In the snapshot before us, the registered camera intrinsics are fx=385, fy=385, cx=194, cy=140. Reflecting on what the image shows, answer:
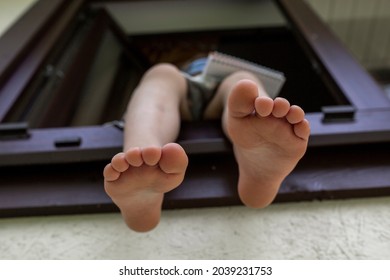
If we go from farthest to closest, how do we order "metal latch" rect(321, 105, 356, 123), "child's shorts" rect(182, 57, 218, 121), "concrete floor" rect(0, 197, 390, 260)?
"child's shorts" rect(182, 57, 218, 121)
"metal latch" rect(321, 105, 356, 123)
"concrete floor" rect(0, 197, 390, 260)

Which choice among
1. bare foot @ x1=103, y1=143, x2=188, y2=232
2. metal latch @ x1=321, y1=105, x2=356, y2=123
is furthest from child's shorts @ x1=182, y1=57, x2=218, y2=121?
bare foot @ x1=103, y1=143, x2=188, y2=232

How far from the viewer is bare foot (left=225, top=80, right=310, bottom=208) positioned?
1.58 feet

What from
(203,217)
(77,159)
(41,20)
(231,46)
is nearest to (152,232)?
(203,217)

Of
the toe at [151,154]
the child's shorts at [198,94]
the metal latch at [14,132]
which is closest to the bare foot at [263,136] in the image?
the toe at [151,154]

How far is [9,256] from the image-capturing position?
24.0 inches

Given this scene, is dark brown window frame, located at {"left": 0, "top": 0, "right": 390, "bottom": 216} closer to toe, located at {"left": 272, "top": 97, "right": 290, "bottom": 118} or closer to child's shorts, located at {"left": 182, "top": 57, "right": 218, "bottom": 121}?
child's shorts, located at {"left": 182, "top": 57, "right": 218, "bottom": 121}

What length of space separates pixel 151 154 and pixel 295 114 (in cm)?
19

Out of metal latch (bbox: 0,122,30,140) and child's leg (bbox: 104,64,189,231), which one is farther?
metal latch (bbox: 0,122,30,140)

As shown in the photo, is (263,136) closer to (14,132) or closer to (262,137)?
(262,137)

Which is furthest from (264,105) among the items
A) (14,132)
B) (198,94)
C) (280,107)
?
(14,132)

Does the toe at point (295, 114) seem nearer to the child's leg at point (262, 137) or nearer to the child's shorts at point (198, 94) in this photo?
the child's leg at point (262, 137)

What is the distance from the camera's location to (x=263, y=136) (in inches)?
20.3

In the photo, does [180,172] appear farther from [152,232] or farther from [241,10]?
[241,10]
